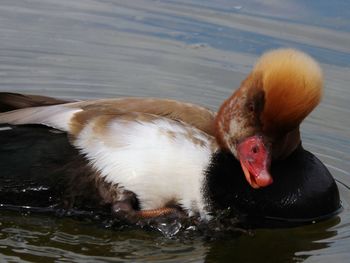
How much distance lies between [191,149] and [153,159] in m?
0.19

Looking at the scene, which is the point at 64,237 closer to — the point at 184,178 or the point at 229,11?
the point at 184,178

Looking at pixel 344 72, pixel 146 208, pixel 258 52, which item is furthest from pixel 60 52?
pixel 146 208

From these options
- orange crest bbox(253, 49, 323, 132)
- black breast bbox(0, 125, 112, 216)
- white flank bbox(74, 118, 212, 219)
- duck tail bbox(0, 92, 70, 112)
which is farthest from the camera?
duck tail bbox(0, 92, 70, 112)

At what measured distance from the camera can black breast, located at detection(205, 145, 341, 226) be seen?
15.4 ft

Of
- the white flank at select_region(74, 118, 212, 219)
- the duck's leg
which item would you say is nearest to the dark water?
the duck's leg

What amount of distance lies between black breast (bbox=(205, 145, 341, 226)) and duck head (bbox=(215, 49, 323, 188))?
11 cm

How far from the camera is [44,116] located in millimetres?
4855

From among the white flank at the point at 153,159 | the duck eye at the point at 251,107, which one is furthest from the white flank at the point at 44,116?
the duck eye at the point at 251,107

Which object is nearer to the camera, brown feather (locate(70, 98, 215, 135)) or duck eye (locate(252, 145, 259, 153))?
duck eye (locate(252, 145, 259, 153))

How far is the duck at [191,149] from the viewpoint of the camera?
15.0 feet

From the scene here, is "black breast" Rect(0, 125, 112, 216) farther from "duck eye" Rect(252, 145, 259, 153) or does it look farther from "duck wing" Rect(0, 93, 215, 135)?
"duck eye" Rect(252, 145, 259, 153)

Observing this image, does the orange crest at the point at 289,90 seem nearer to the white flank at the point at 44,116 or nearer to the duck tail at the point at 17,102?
the white flank at the point at 44,116

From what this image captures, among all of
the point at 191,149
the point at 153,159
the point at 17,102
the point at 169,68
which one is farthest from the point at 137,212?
the point at 169,68

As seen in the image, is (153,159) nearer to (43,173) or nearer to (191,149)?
(191,149)
